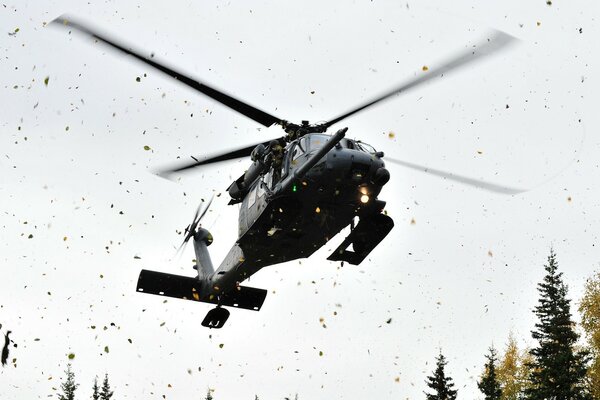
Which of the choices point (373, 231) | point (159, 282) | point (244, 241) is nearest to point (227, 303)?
point (159, 282)

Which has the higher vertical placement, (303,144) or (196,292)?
(303,144)

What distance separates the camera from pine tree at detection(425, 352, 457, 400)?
30656mm

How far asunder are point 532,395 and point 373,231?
1638 centimetres

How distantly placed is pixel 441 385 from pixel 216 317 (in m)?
15.7

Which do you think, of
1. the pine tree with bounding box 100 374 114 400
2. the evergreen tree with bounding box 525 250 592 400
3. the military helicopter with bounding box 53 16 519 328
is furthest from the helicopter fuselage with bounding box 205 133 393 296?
the pine tree with bounding box 100 374 114 400

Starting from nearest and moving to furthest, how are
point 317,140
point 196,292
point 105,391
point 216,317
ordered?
point 317,140 → point 216,317 → point 196,292 → point 105,391

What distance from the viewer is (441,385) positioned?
30859 millimetres

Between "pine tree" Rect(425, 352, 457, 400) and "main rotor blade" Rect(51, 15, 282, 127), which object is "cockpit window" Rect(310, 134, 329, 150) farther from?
"pine tree" Rect(425, 352, 457, 400)

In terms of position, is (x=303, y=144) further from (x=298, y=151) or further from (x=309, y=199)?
(x=309, y=199)

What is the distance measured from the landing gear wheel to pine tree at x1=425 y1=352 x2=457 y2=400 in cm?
1539

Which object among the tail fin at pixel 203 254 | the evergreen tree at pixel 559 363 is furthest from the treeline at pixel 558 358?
the tail fin at pixel 203 254

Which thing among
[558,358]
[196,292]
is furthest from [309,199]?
[558,358]

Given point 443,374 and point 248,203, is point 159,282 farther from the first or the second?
point 443,374

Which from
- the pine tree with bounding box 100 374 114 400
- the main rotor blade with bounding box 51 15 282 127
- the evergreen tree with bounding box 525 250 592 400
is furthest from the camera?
the pine tree with bounding box 100 374 114 400
